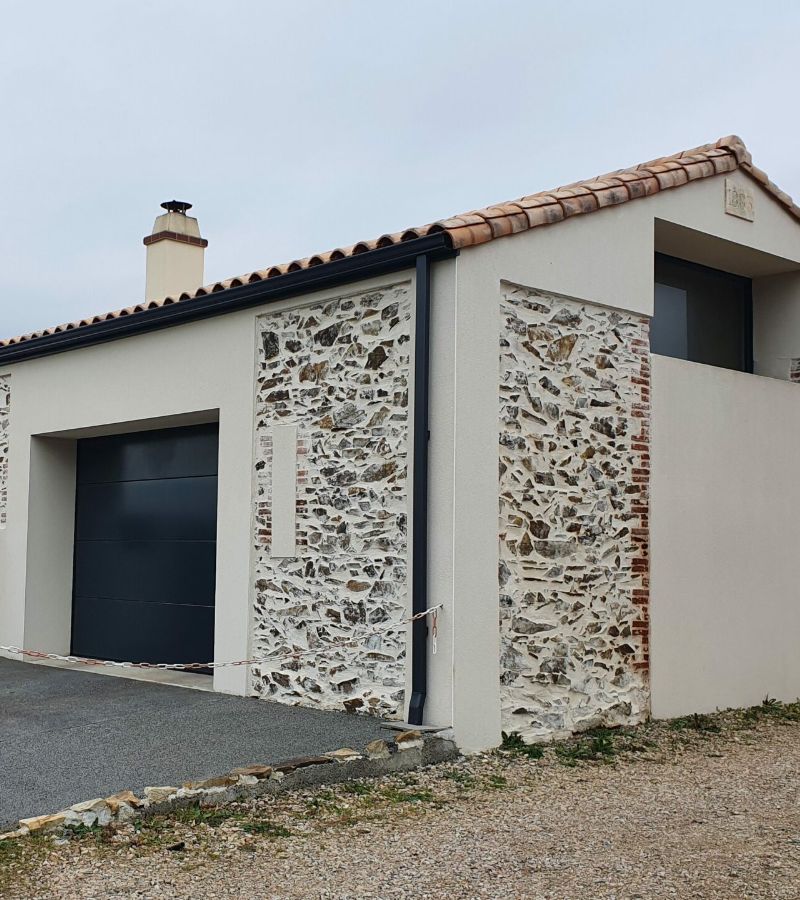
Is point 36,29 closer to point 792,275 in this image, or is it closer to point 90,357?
point 90,357

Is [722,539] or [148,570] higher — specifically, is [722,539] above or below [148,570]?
above

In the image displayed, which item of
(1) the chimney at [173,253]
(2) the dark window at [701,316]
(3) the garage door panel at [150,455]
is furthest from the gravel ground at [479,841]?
(1) the chimney at [173,253]

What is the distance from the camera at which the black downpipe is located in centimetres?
709

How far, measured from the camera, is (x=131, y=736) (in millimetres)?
6883

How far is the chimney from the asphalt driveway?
6023 mm

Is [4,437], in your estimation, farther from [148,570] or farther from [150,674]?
[150,674]

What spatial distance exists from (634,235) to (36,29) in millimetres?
5921


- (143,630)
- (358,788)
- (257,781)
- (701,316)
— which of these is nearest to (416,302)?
(358,788)

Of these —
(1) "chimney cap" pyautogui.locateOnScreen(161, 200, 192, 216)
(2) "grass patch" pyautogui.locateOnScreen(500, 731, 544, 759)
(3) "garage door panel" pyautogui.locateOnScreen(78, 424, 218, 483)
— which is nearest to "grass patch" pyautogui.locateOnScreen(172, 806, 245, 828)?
(2) "grass patch" pyautogui.locateOnScreen(500, 731, 544, 759)

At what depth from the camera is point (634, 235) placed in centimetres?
838

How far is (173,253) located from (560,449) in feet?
24.6

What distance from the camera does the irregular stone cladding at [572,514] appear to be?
292 inches

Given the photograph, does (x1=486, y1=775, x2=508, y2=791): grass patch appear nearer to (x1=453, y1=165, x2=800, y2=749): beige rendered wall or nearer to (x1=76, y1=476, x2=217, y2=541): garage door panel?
(x1=453, y1=165, x2=800, y2=749): beige rendered wall

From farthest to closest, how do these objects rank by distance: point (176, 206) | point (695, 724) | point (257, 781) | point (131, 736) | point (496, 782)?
point (176, 206)
point (695, 724)
point (131, 736)
point (496, 782)
point (257, 781)
